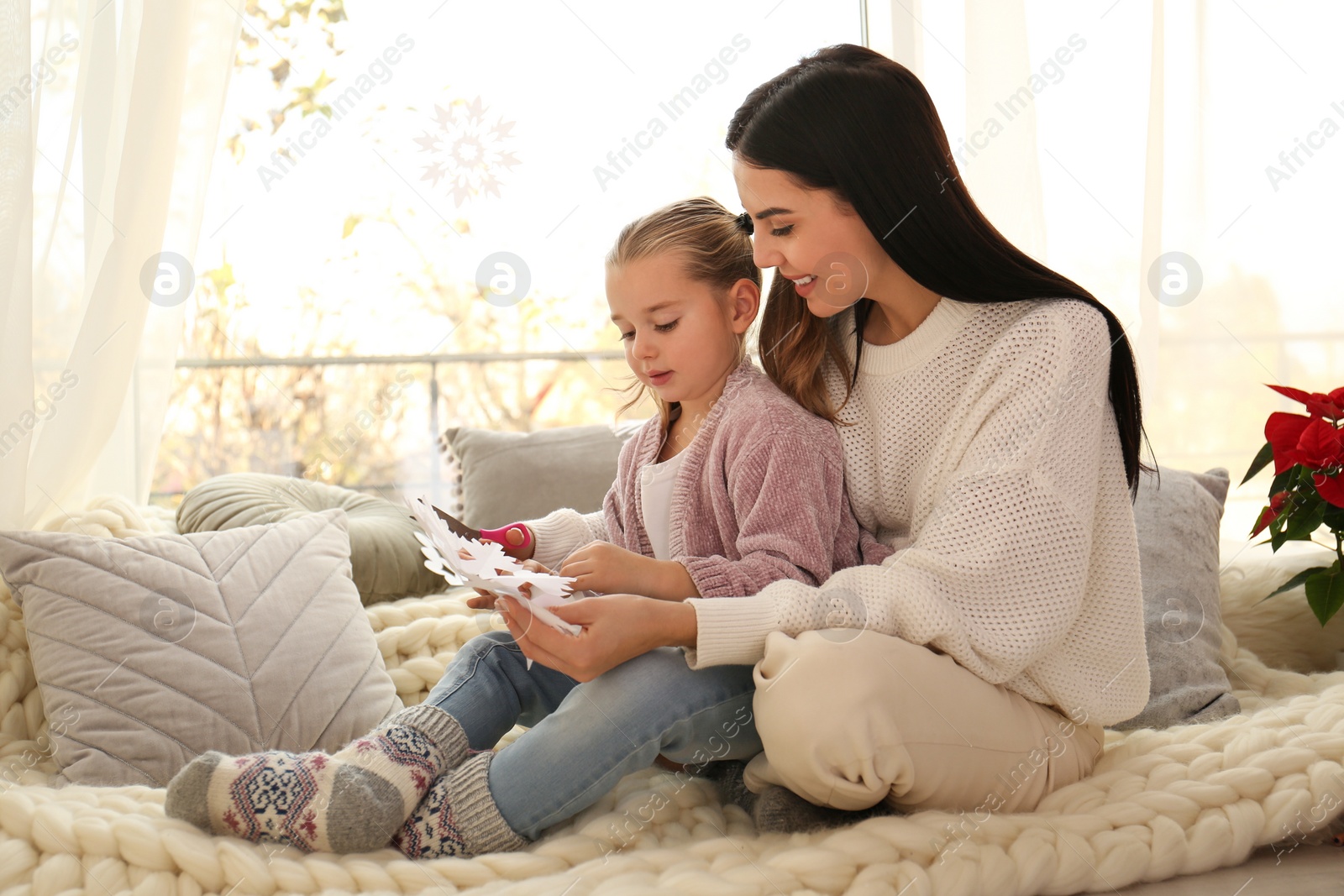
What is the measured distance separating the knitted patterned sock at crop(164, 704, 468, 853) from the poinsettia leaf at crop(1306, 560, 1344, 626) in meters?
1.25

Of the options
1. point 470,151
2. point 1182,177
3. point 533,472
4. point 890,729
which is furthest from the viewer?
point 470,151

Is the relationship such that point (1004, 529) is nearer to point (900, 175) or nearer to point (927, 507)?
point (927, 507)

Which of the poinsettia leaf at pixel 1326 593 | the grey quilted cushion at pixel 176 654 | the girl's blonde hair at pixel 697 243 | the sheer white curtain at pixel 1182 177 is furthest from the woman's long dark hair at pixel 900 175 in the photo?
the sheer white curtain at pixel 1182 177

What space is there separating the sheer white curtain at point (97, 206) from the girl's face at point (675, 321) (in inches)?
29.8

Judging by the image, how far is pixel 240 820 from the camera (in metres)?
0.89

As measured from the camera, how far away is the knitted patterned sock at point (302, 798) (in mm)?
895

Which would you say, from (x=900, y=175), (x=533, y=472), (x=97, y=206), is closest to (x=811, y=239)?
(x=900, y=175)

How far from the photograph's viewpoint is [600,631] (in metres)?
0.92

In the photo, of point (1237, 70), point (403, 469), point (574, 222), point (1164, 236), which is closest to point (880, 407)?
point (1164, 236)

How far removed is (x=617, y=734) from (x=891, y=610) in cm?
29

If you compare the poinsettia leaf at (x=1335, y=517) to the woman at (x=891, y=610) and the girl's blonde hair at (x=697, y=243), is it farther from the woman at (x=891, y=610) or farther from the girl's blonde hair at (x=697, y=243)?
the girl's blonde hair at (x=697, y=243)

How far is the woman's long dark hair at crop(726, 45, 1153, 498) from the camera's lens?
104cm

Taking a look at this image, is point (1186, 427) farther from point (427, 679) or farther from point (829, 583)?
point (427, 679)

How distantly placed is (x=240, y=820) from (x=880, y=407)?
2.59 feet
